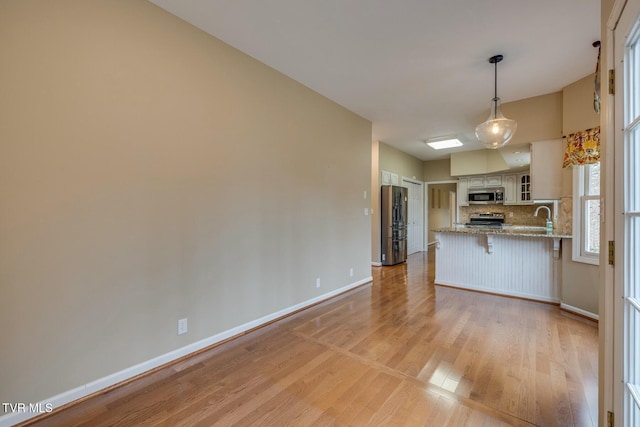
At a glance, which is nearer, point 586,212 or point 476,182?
point 586,212

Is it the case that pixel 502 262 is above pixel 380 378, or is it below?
above

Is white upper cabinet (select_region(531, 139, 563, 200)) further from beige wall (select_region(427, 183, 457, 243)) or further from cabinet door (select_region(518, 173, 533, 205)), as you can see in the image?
beige wall (select_region(427, 183, 457, 243))

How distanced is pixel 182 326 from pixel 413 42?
331 cm

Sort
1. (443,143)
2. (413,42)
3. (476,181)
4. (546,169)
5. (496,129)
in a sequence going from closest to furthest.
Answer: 1. (413,42)
2. (496,129)
3. (546,169)
4. (443,143)
5. (476,181)

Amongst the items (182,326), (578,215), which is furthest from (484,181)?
(182,326)

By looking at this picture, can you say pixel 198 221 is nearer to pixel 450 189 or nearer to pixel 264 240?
pixel 264 240

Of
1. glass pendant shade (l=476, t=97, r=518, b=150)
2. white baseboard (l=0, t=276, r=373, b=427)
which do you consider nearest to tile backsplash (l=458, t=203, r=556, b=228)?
glass pendant shade (l=476, t=97, r=518, b=150)

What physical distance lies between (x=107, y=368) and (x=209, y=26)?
2.80 m

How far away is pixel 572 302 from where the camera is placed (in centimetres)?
325

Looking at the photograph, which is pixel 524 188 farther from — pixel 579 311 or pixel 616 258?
pixel 616 258

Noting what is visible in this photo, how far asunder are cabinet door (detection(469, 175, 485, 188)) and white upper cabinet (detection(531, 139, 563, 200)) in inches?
120

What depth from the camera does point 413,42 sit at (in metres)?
2.53

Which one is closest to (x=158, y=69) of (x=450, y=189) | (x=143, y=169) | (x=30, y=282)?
(x=143, y=169)

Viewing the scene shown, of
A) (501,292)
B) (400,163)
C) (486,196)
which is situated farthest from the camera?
(400,163)
